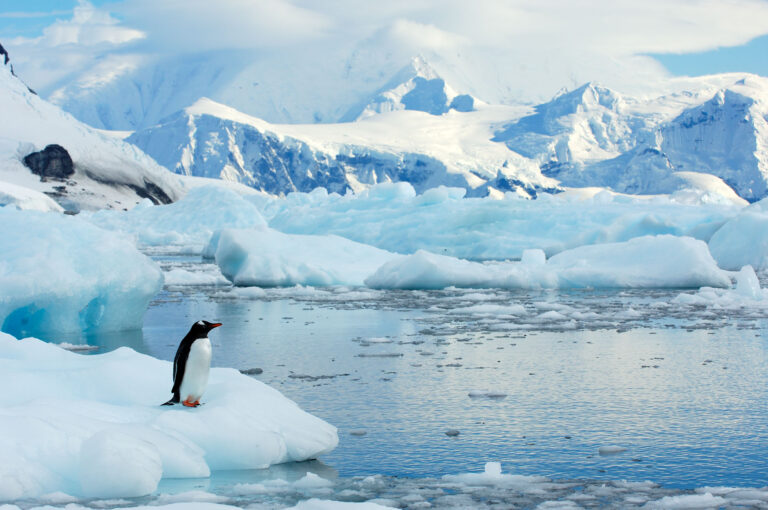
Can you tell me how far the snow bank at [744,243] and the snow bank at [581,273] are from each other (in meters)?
6.67

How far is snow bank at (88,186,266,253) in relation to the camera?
42.1m

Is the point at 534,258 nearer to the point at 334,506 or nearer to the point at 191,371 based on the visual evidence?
the point at 191,371

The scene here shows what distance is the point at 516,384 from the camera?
7.01 meters

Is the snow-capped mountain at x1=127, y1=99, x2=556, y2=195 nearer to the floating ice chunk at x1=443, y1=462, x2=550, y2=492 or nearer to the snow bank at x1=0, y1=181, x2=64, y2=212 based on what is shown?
the snow bank at x1=0, y1=181, x2=64, y2=212

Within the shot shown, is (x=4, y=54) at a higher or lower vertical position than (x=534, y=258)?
higher

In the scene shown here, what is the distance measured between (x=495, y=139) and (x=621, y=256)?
6834 inches

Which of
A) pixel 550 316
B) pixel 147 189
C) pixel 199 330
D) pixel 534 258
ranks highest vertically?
pixel 147 189

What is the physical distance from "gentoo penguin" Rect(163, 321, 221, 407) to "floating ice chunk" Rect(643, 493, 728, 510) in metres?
2.53

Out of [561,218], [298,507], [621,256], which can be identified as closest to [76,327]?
[298,507]

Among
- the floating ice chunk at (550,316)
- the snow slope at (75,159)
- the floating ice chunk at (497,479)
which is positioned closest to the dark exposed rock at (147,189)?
the snow slope at (75,159)

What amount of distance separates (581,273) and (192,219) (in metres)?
31.7

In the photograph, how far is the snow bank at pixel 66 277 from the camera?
8898mm

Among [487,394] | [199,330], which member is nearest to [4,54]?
[487,394]

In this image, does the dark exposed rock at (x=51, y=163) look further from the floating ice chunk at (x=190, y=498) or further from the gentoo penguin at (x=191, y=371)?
the floating ice chunk at (x=190, y=498)
